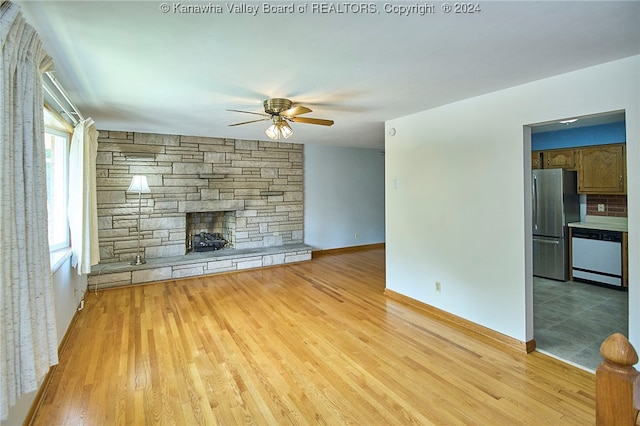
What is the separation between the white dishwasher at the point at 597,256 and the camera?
14.3 feet

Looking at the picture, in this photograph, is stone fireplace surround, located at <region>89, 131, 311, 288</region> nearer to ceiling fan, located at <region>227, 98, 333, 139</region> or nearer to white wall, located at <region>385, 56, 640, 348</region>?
ceiling fan, located at <region>227, 98, 333, 139</region>

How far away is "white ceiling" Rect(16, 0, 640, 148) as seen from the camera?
168 centimetres

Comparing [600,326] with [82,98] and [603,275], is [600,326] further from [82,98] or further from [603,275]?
[82,98]

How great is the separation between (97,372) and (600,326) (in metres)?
4.72

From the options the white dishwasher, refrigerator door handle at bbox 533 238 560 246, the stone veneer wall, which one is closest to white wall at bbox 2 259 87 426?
the stone veneer wall

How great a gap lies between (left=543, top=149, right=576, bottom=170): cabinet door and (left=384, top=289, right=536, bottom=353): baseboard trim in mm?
3314

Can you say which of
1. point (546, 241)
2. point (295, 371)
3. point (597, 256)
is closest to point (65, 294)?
point (295, 371)

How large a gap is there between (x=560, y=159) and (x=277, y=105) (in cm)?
460

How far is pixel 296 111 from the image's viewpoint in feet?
→ 10.1

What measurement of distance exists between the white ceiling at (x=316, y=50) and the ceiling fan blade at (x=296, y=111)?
0.14 metres

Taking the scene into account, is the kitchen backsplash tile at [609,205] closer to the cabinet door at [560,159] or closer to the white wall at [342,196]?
the cabinet door at [560,159]

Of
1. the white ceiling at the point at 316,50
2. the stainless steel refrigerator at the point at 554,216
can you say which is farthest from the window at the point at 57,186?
the stainless steel refrigerator at the point at 554,216

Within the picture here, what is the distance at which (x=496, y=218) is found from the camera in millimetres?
3066

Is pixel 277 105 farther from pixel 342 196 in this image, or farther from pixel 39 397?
pixel 342 196
